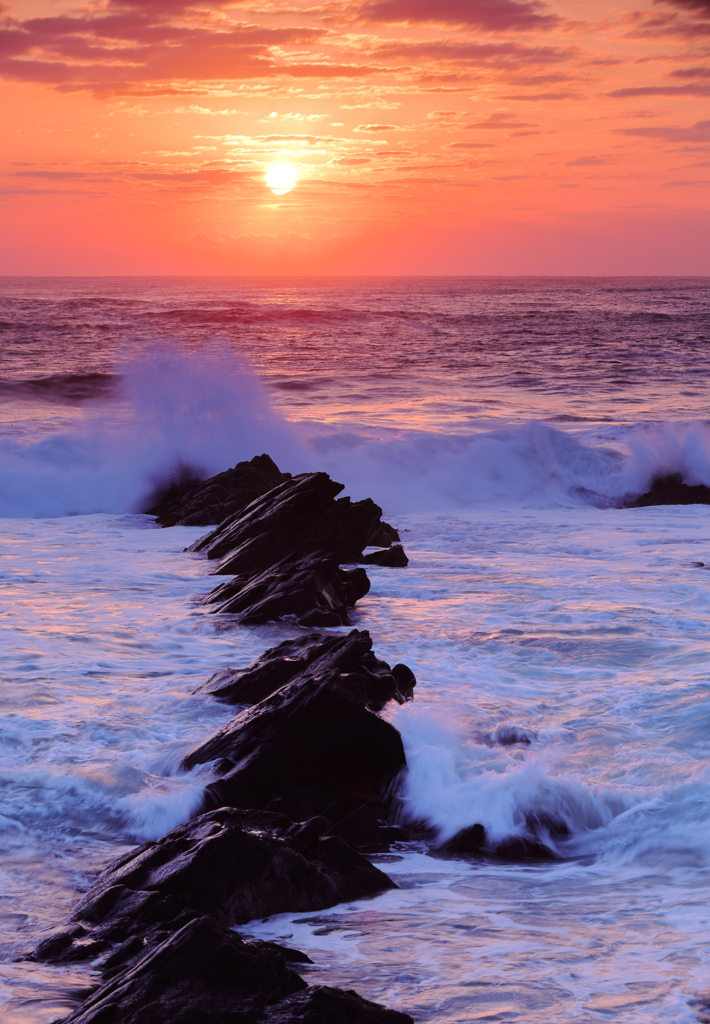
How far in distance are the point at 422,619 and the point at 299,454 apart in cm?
1082

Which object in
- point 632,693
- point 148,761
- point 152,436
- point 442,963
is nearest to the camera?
point 442,963

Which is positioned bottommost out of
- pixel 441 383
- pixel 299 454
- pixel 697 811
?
pixel 697 811

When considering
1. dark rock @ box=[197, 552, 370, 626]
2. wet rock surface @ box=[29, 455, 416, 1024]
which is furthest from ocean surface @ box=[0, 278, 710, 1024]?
dark rock @ box=[197, 552, 370, 626]

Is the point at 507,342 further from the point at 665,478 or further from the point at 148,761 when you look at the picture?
the point at 148,761

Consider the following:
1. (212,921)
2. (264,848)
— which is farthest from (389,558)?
(212,921)

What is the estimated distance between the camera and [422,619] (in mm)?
8312

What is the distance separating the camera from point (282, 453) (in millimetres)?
18719

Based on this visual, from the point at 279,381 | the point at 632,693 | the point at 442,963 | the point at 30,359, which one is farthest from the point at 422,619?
the point at 30,359

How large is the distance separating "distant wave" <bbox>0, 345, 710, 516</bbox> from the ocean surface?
0.07 meters

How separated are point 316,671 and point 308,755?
0.77m

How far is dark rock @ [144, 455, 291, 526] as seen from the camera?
1327 centimetres

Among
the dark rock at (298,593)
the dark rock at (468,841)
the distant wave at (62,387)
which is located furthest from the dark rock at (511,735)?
the distant wave at (62,387)

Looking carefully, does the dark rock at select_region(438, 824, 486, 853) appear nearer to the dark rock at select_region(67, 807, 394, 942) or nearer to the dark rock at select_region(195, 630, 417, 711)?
the dark rock at select_region(67, 807, 394, 942)

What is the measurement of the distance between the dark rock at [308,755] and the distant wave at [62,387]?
21.5m
